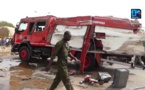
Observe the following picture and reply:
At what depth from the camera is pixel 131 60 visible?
34.3 ft

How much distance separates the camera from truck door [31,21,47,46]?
12.5 m

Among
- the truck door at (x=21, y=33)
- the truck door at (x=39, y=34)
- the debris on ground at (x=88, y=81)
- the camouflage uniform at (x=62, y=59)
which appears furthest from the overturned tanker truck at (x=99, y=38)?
the camouflage uniform at (x=62, y=59)

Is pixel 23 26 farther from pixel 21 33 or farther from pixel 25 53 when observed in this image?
pixel 25 53

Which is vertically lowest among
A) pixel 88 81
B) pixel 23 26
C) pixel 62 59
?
pixel 88 81

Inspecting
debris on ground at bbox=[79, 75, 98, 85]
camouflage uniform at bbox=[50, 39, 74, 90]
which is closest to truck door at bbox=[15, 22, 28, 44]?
debris on ground at bbox=[79, 75, 98, 85]

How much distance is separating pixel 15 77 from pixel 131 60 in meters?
4.91

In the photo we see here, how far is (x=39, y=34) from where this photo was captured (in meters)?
12.7

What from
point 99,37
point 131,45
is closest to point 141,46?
point 131,45

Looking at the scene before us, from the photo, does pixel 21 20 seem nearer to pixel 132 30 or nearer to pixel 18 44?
pixel 18 44

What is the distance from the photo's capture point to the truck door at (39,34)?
12.5m

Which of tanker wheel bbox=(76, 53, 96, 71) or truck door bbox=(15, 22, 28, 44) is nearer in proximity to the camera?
tanker wheel bbox=(76, 53, 96, 71)

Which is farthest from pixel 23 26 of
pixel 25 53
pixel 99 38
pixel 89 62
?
pixel 99 38

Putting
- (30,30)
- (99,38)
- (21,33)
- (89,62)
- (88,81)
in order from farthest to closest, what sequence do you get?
(21,33) < (30,30) < (89,62) < (99,38) < (88,81)

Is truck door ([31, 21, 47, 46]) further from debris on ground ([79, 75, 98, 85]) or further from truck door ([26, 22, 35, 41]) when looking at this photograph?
debris on ground ([79, 75, 98, 85])
